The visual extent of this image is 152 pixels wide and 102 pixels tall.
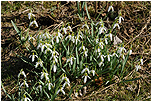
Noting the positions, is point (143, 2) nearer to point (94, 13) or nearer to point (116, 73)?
point (94, 13)

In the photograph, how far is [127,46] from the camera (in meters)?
3.59

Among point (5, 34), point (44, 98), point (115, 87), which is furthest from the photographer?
point (5, 34)

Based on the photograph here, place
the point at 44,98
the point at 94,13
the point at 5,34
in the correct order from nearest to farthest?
the point at 44,98, the point at 5,34, the point at 94,13

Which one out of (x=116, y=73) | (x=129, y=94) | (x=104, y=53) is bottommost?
(x=129, y=94)

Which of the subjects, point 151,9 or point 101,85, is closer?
point 101,85

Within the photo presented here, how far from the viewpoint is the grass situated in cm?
304

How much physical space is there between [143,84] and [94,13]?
1.64 meters

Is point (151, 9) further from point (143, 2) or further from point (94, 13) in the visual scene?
point (94, 13)

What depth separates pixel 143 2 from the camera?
4.07 meters

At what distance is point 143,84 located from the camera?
317 centimetres

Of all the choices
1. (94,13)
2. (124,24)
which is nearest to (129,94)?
(124,24)

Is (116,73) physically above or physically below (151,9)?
below

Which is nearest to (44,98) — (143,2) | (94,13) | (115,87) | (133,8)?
(115,87)

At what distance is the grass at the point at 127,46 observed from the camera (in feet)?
9.98
